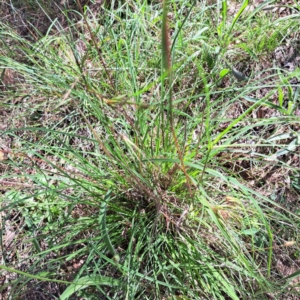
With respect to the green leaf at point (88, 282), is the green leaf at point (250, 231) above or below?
above

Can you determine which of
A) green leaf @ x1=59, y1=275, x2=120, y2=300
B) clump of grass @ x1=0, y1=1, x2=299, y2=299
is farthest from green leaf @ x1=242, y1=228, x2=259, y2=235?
green leaf @ x1=59, y1=275, x2=120, y2=300

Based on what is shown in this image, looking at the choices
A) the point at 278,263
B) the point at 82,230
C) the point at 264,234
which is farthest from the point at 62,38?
the point at 278,263

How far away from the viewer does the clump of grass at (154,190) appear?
1166 millimetres

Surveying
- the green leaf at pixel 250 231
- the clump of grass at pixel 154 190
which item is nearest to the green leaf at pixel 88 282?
the clump of grass at pixel 154 190

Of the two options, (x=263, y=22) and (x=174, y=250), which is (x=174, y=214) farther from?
(x=263, y=22)

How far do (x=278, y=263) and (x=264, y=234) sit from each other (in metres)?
0.14

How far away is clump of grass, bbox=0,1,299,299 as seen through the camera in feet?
3.83

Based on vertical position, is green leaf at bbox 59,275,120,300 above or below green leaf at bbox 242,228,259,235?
below

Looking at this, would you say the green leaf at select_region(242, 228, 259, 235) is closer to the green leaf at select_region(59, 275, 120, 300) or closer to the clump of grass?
the clump of grass

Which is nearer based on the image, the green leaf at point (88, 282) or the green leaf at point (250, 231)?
the green leaf at point (88, 282)

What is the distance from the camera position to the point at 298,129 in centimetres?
163

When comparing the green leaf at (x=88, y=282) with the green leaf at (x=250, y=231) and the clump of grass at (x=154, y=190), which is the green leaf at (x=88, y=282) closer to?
the clump of grass at (x=154, y=190)

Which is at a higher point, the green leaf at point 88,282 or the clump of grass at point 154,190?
the clump of grass at point 154,190

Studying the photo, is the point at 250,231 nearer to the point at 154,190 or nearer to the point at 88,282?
the point at 154,190
